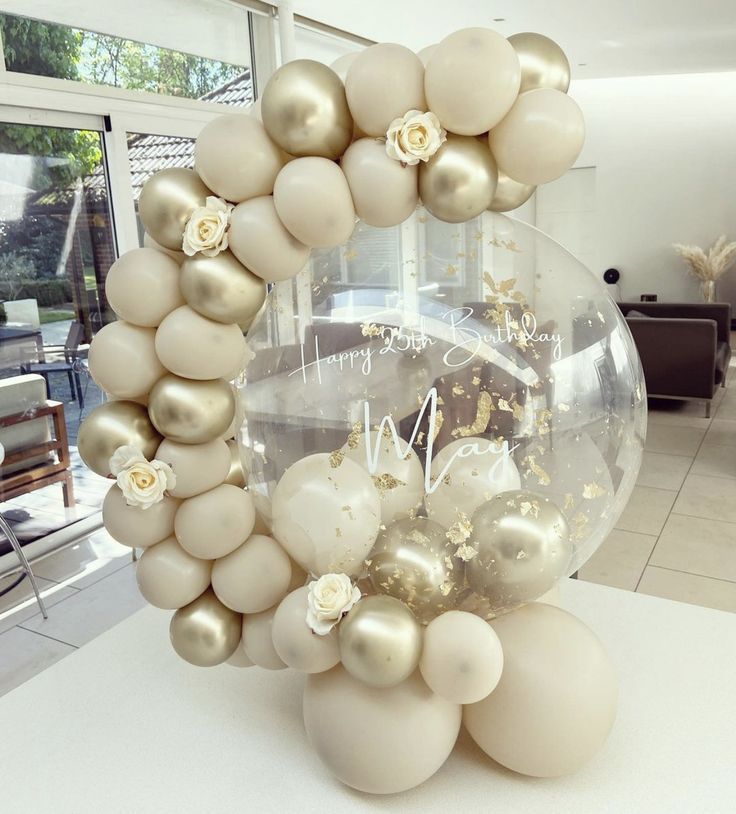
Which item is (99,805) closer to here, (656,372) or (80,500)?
(80,500)

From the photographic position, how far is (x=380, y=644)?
0.76 meters

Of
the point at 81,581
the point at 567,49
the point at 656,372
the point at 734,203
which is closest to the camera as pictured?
the point at 81,581

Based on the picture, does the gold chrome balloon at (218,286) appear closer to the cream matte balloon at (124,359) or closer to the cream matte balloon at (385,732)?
the cream matte balloon at (124,359)

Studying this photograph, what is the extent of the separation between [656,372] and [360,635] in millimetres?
4916

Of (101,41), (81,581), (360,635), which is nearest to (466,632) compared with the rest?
(360,635)

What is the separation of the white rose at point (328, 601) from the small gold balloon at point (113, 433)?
280 mm

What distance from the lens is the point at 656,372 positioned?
5.23 meters

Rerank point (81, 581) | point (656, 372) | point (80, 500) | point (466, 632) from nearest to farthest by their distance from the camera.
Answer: point (466, 632)
point (81, 581)
point (80, 500)
point (656, 372)

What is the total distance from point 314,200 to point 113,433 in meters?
0.37

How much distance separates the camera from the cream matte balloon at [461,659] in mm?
760

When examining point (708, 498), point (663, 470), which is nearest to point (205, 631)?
point (708, 498)

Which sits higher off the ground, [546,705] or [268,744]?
[546,705]

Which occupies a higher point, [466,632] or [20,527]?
[466,632]

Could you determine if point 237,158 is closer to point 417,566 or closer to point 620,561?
point 417,566
